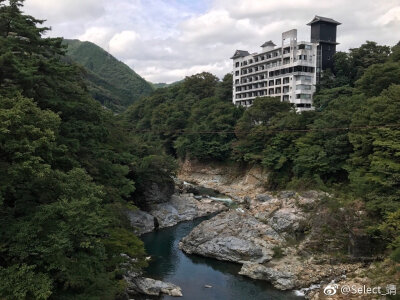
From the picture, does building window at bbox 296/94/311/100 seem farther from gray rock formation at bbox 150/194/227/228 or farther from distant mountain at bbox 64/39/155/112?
distant mountain at bbox 64/39/155/112

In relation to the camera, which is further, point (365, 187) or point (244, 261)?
point (365, 187)

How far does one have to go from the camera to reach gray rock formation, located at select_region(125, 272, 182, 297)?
13570 millimetres

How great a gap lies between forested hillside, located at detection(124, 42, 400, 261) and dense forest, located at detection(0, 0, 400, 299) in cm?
10

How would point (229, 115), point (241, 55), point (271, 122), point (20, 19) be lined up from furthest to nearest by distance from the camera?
1. point (241, 55)
2. point (229, 115)
3. point (271, 122)
4. point (20, 19)

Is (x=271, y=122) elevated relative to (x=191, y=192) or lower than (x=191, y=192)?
elevated

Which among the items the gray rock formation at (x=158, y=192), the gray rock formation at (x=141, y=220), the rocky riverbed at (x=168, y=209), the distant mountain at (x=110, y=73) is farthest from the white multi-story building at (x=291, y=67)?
the distant mountain at (x=110, y=73)

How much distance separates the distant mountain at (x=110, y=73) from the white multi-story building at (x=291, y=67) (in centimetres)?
4978

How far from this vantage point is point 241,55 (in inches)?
1880

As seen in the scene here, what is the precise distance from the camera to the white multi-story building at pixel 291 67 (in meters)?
36.4

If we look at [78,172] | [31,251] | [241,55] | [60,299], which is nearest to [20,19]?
[78,172]

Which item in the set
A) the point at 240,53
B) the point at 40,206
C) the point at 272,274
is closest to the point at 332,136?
the point at 272,274

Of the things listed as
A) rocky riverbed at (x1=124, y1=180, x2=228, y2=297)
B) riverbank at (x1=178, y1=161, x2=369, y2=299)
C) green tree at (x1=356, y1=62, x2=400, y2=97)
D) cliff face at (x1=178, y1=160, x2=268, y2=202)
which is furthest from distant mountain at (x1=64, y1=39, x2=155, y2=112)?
riverbank at (x1=178, y1=161, x2=369, y2=299)

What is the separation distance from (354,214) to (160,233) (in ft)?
37.7

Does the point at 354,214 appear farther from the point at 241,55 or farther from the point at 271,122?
the point at 241,55
